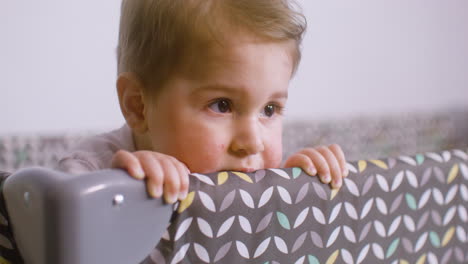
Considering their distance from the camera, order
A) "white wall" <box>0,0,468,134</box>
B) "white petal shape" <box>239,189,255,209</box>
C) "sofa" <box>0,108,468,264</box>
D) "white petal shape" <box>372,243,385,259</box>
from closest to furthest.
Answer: "sofa" <box>0,108,468,264</box> < "white petal shape" <box>239,189,255,209</box> < "white petal shape" <box>372,243,385,259</box> < "white wall" <box>0,0,468,134</box>

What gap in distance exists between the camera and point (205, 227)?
0.46m

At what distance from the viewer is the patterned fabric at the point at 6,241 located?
0.44m

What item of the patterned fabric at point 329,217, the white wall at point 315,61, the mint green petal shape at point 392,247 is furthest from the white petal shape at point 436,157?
the white wall at point 315,61

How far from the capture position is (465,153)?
2.18 feet

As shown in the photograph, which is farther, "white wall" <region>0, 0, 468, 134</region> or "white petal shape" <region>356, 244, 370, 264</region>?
A: "white wall" <region>0, 0, 468, 134</region>

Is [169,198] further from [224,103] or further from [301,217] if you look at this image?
[224,103]

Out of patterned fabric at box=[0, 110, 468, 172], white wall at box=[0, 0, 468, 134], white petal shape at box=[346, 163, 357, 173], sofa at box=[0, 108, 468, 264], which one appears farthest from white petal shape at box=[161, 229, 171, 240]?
white wall at box=[0, 0, 468, 134]

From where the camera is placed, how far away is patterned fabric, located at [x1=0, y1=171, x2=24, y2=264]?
44 centimetres

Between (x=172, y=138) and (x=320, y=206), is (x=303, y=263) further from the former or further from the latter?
(x=172, y=138)

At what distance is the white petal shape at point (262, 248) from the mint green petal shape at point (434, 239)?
233mm

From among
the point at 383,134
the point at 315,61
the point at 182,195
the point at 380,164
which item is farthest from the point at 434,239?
the point at 315,61

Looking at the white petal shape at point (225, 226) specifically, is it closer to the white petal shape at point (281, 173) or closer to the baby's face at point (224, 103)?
the white petal shape at point (281, 173)

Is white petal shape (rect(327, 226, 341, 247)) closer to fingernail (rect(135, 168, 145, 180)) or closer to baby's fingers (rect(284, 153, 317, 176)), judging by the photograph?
baby's fingers (rect(284, 153, 317, 176))

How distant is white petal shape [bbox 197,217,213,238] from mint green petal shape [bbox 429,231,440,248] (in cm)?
30
